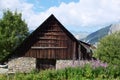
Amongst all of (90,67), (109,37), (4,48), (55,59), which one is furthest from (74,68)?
(4,48)

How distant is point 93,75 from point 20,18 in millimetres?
45383

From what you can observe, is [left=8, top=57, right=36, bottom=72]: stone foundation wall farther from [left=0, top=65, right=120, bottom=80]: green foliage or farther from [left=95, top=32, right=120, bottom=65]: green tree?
[left=0, top=65, right=120, bottom=80]: green foliage

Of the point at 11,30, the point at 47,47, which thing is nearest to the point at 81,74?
the point at 47,47

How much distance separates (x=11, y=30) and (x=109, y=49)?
873 inches

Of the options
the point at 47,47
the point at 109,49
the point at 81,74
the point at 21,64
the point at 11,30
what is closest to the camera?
the point at 81,74

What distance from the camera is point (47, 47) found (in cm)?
4525

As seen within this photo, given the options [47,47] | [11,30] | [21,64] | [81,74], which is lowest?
[81,74]

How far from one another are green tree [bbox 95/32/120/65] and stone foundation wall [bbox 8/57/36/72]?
1019 cm

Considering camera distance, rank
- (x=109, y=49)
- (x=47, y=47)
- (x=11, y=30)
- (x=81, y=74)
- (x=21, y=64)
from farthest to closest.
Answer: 1. (x=11, y=30)
2. (x=109, y=49)
3. (x=21, y=64)
4. (x=47, y=47)
5. (x=81, y=74)

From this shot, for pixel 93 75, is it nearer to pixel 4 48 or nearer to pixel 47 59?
pixel 47 59

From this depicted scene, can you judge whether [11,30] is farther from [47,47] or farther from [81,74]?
[81,74]

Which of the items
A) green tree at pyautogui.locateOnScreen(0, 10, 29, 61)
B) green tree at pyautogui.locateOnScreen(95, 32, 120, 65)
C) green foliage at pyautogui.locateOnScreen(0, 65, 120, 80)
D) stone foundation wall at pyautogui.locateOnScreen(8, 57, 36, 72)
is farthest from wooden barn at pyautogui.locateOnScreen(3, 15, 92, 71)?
green tree at pyautogui.locateOnScreen(0, 10, 29, 61)

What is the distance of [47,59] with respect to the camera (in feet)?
149

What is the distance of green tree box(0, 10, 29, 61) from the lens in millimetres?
65562
